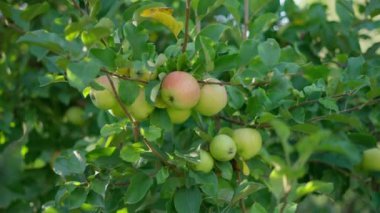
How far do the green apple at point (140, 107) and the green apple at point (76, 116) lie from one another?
113 cm

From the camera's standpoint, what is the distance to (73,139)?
226 centimetres

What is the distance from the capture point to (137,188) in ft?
4.20

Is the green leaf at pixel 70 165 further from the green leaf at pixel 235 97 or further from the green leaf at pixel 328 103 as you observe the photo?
the green leaf at pixel 328 103

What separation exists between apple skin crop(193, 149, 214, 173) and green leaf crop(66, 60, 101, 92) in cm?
33

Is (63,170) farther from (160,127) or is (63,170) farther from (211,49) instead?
(211,49)

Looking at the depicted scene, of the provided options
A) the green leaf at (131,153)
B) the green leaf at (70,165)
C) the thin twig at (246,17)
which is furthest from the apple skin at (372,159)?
the green leaf at (70,165)

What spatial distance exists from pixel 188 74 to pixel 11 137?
1.15 m

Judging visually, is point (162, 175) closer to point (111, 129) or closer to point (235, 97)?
point (111, 129)

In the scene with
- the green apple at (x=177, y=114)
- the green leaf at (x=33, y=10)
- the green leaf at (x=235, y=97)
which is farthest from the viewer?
the green leaf at (x=33, y=10)

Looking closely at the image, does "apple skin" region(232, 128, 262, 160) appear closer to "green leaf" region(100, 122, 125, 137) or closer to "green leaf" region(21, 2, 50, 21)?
"green leaf" region(100, 122, 125, 137)

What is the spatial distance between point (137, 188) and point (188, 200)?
11 cm

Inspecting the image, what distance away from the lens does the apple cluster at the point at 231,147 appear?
128 centimetres

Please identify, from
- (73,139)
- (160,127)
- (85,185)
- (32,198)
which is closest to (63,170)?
(85,185)

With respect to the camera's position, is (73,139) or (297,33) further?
(73,139)
